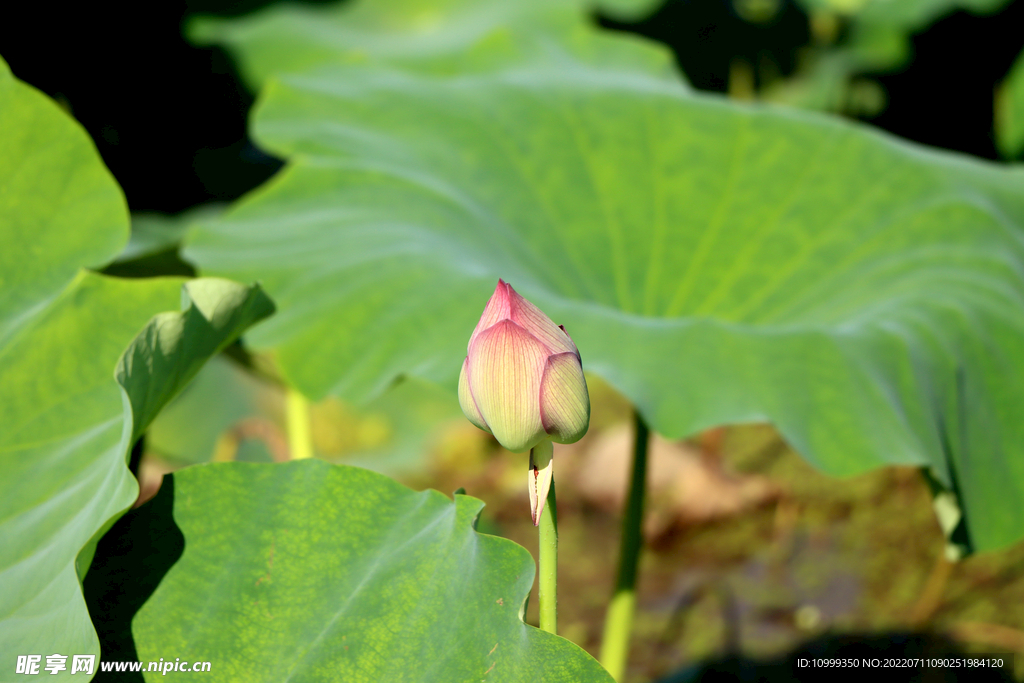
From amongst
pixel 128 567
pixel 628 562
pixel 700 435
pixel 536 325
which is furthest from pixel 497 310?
pixel 700 435

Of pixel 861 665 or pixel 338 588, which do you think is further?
pixel 861 665

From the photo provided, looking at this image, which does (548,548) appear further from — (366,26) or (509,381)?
(366,26)

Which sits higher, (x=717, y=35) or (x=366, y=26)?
(x=366, y=26)

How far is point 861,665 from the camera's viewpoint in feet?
5.38

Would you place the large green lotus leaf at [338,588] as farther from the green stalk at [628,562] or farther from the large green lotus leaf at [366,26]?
the large green lotus leaf at [366,26]

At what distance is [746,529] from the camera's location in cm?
225

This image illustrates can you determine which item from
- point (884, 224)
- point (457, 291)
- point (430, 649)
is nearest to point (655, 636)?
point (884, 224)

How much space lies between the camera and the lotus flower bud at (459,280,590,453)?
36cm

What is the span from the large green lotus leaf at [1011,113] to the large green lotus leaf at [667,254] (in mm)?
2104

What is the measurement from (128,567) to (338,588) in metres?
0.13

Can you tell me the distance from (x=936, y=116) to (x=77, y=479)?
360 cm

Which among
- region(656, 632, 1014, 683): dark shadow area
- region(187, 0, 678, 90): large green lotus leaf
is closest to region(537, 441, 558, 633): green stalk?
region(656, 632, 1014, 683): dark shadow area

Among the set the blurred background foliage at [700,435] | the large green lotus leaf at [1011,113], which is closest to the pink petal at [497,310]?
the blurred background foliage at [700,435]

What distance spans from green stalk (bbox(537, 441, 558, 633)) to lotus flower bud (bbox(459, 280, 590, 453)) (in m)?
0.02
